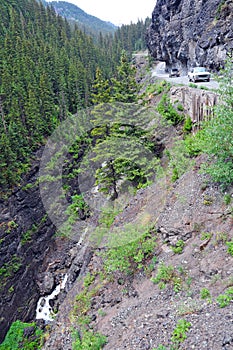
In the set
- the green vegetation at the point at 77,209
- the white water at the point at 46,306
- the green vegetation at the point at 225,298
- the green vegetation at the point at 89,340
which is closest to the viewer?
the green vegetation at the point at 225,298

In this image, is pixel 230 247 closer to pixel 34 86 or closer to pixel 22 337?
pixel 22 337

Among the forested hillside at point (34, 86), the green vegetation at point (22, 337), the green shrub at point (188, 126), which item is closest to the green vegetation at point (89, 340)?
the green vegetation at point (22, 337)

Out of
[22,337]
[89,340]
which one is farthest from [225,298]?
[22,337]

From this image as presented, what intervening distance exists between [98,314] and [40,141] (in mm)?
23340

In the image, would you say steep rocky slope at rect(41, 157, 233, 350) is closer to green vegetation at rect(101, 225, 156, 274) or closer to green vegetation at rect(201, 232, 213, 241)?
green vegetation at rect(201, 232, 213, 241)

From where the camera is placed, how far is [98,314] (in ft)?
34.2

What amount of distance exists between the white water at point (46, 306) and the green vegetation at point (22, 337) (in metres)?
0.95

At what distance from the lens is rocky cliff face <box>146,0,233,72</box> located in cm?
2456

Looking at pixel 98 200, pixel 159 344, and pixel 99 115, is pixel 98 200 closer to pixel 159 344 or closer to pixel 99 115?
pixel 99 115

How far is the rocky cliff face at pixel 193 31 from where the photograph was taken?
2456 cm

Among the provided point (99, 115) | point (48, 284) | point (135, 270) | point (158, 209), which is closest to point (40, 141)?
point (99, 115)

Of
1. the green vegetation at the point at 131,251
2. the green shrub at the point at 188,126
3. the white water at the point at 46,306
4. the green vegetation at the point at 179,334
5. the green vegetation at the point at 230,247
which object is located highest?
the green shrub at the point at 188,126

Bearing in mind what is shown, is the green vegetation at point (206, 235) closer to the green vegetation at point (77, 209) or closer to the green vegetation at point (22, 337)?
the green vegetation at point (22, 337)

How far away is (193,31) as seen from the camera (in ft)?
102
